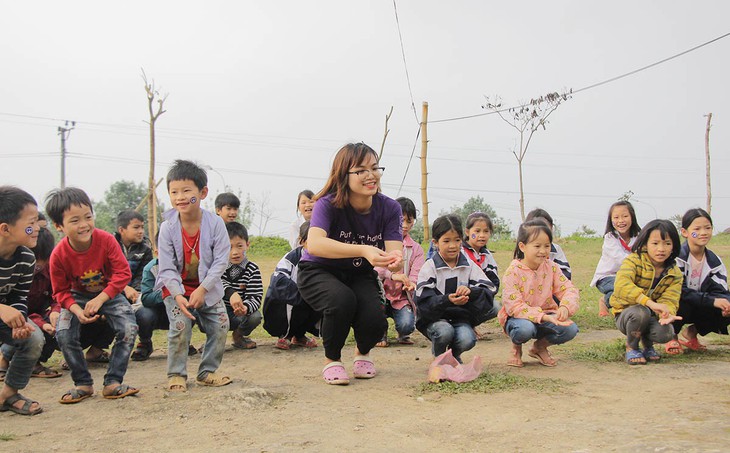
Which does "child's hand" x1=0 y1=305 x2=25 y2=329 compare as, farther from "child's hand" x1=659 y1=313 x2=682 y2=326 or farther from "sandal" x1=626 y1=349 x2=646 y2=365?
"child's hand" x1=659 y1=313 x2=682 y2=326

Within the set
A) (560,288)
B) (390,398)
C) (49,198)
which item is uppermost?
(49,198)

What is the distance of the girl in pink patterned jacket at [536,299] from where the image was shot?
16.1 feet

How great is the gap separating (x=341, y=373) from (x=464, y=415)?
3.81 ft

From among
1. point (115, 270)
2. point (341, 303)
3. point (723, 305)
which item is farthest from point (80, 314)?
point (723, 305)

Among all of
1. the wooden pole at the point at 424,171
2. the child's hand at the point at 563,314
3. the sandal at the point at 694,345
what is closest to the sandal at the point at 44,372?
the child's hand at the point at 563,314

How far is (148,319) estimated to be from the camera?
229 inches

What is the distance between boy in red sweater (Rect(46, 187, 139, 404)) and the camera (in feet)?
13.9

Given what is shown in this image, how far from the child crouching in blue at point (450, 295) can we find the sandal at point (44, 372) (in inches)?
111

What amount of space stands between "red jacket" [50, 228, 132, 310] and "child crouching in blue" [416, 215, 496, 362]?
83.0 inches

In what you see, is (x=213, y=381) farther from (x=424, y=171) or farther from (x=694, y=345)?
(x=424, y=171)

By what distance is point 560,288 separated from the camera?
5.13 meters

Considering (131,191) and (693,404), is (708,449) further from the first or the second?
(131,191)

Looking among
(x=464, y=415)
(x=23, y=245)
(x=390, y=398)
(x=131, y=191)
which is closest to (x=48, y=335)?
(x=23, y=245)

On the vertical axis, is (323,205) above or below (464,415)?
above
